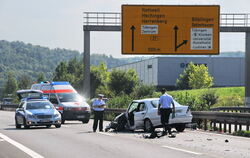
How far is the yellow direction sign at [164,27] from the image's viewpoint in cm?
3419

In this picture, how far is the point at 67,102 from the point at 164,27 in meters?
7.88

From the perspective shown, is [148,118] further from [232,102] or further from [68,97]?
[232,102]

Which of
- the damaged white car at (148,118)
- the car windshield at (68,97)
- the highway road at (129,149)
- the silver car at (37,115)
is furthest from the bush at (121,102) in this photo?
the highway road at (129,149)

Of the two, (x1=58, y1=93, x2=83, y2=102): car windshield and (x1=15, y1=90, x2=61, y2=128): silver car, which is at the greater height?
(x1=58, y1=93, x2=83, y2=102): car windshield

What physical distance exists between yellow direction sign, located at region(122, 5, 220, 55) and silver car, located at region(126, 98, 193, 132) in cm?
1313

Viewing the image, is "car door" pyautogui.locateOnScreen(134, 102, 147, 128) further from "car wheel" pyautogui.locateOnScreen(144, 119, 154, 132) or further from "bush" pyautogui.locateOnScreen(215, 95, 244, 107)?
"bush" pyautogui.locateOnScreen(215, 95, 244, 107)

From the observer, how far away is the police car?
97.1 feet

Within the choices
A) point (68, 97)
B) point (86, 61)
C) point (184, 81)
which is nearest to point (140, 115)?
point (68, 97)

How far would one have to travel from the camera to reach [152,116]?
20.4 meters

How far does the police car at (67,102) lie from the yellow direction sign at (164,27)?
4.67 metres

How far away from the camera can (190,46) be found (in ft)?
113

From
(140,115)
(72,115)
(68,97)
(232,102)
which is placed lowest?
(232,102)

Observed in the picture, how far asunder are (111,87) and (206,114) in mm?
73141

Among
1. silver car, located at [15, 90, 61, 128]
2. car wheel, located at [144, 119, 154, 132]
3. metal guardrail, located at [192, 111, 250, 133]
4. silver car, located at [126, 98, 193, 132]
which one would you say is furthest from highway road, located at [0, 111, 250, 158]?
silver car, located at [15, 90, 61, 128]
